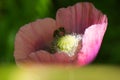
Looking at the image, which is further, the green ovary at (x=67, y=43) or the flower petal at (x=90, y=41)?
the green ovary at (x=67, y=43)

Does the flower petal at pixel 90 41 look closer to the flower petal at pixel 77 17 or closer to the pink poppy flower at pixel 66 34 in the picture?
the pink poppy flower at pixel 66 34

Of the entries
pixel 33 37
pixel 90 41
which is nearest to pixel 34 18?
pixel 33 37

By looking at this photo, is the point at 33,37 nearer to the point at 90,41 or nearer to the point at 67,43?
the point at 67,43

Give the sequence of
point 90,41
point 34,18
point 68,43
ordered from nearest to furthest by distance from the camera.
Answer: point 90,41 < point 68,43 < point 34,18

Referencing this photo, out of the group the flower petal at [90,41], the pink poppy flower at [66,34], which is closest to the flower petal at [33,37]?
the pink poppy flower at [66,34]

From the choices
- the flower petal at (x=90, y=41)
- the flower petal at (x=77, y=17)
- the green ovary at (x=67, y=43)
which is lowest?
the flower petal at (x=90, y=41)

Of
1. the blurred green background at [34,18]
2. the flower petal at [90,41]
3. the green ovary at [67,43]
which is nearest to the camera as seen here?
the flower petal at [90,41]

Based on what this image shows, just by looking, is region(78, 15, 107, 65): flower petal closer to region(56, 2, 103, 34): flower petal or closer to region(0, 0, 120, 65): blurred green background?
region(56, 2, 103, 34): flower petal

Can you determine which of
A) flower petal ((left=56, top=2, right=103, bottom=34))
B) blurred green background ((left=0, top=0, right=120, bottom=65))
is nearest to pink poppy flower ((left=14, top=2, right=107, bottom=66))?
flower petal ((left=56, top=2, right=103, bottom=34))
